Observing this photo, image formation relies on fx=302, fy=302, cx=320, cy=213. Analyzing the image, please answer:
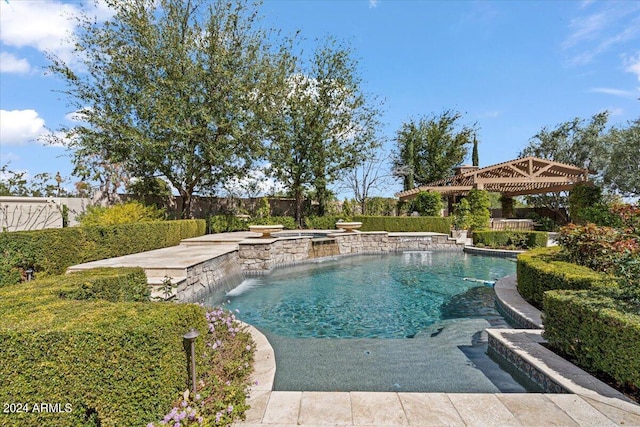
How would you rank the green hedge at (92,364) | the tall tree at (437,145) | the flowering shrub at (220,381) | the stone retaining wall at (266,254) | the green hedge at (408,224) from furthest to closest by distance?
the tall tree at (437,145) < the green hedge at (408,224) < the stone retaining wall at (266,254) < the flowering shrub at (220,381) < the green hedge at (92,364)

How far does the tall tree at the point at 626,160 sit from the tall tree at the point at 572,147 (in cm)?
172

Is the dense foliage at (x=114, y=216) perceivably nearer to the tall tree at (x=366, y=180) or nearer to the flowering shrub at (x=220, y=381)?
the flowering shrub at (x=220, y=381)

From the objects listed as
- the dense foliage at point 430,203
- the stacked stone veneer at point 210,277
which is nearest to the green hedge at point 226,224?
the stacked stone veneer at point 210,277

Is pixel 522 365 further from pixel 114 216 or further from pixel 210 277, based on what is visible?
pixel 114 216

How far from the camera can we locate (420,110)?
28.3m

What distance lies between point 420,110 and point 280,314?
27461mm

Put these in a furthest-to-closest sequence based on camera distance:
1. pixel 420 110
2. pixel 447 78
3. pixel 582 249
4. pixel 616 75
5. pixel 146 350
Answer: pixel 420 110
pixel 447 78
pixel 616 75
pixel 582 249
pixel 146 350

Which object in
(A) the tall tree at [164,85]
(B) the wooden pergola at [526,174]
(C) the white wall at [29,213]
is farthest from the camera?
(B) the wooden pergola at [526,174]

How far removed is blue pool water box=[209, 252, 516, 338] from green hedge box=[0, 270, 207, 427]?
2.57 meters

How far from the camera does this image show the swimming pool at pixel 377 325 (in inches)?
128

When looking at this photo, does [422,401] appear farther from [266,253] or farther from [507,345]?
[266,253]

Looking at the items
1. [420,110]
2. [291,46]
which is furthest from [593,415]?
[420,110]

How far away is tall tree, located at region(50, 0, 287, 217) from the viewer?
1335 centimetres

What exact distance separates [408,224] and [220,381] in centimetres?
1451
